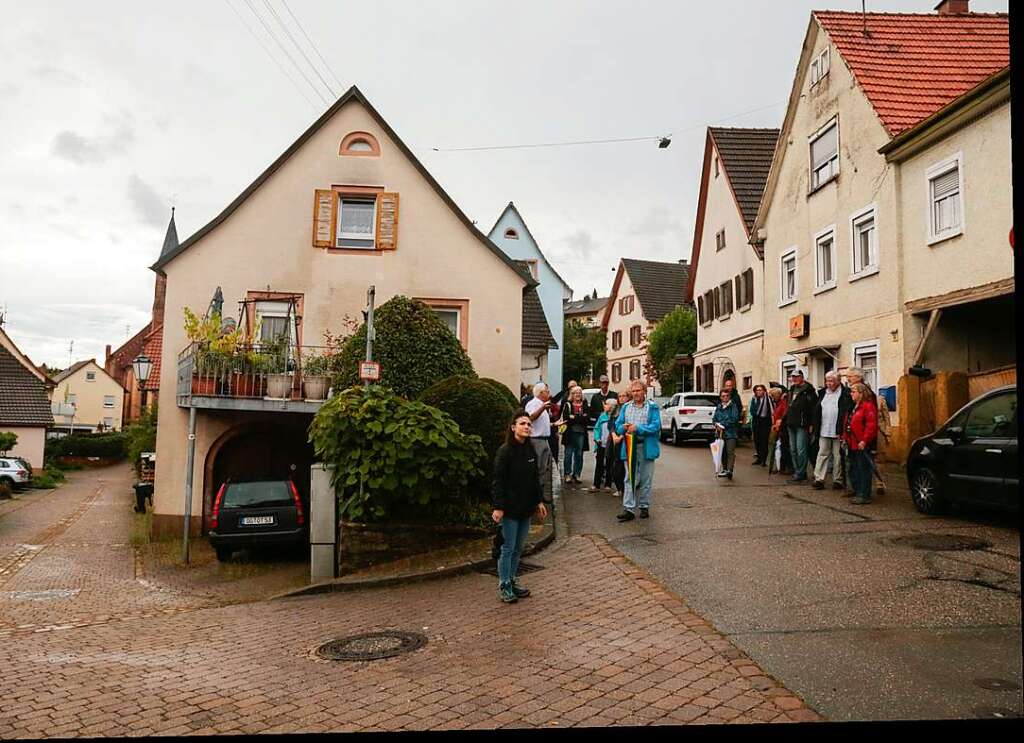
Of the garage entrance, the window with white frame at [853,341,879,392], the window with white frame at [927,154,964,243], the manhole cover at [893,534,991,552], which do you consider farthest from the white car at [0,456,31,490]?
the manhole cover at [893,534,991,552]

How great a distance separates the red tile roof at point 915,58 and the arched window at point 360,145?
12.0 m

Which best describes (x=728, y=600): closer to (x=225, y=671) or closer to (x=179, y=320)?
(x=225, y=671)

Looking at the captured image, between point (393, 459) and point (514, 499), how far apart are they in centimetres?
282

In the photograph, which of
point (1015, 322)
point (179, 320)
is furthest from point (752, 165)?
point (1015, 322)

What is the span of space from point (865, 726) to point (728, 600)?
5388 millimetres

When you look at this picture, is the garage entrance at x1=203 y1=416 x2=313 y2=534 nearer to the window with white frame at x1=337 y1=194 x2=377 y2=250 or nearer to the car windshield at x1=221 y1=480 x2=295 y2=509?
the car windshield at x1=221 y1=480 x2=295 y2=509

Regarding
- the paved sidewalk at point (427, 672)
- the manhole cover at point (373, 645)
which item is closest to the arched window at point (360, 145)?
the paved sidewalk at point (427, 672)

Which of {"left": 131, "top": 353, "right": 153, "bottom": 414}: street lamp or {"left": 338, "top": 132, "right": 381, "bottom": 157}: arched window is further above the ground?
{"left": 338, "top": 132, "right": 381, "bottom": 157}: arched window

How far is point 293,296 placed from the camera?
19.9 metres

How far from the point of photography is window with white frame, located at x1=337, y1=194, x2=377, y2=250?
2050 cm

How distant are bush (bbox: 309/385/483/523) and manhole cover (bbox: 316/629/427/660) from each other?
10.3ft

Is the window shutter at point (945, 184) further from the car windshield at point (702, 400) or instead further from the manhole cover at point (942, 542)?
the car windshield at point (702, 400)

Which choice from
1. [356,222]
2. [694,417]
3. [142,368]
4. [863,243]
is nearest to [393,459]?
[356,222]

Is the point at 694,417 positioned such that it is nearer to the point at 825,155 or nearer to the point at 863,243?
the point at 863,243
